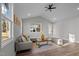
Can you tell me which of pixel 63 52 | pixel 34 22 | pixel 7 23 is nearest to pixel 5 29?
pixel 7 23

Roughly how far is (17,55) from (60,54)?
33.7 inches

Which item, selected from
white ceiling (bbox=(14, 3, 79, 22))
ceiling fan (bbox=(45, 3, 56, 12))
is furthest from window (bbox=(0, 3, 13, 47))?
ceiling fan (bbox=(45, 3, 56, 12))

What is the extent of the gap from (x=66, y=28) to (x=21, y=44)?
99 centimetres

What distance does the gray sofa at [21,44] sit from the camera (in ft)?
6.98

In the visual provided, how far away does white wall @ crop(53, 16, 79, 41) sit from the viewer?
211 cm

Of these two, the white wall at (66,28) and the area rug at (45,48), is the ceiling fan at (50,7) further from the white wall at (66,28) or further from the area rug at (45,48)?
the area rug at (45,48)

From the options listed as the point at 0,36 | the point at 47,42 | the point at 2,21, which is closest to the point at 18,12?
the point at 2,21

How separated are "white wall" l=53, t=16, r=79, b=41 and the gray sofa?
0.57 m

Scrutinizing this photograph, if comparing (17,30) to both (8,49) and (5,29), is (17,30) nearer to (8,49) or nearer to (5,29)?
(5,29)

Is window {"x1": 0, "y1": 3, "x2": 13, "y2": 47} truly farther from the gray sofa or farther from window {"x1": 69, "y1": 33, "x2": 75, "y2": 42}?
window {"x1": 69, "y1": 33, "x2": 75, "y2": 42}

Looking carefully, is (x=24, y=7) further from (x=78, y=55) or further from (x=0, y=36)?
(x=78, y=55)

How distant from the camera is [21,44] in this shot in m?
2.14

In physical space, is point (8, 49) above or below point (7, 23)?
below

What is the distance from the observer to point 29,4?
2055 mm
